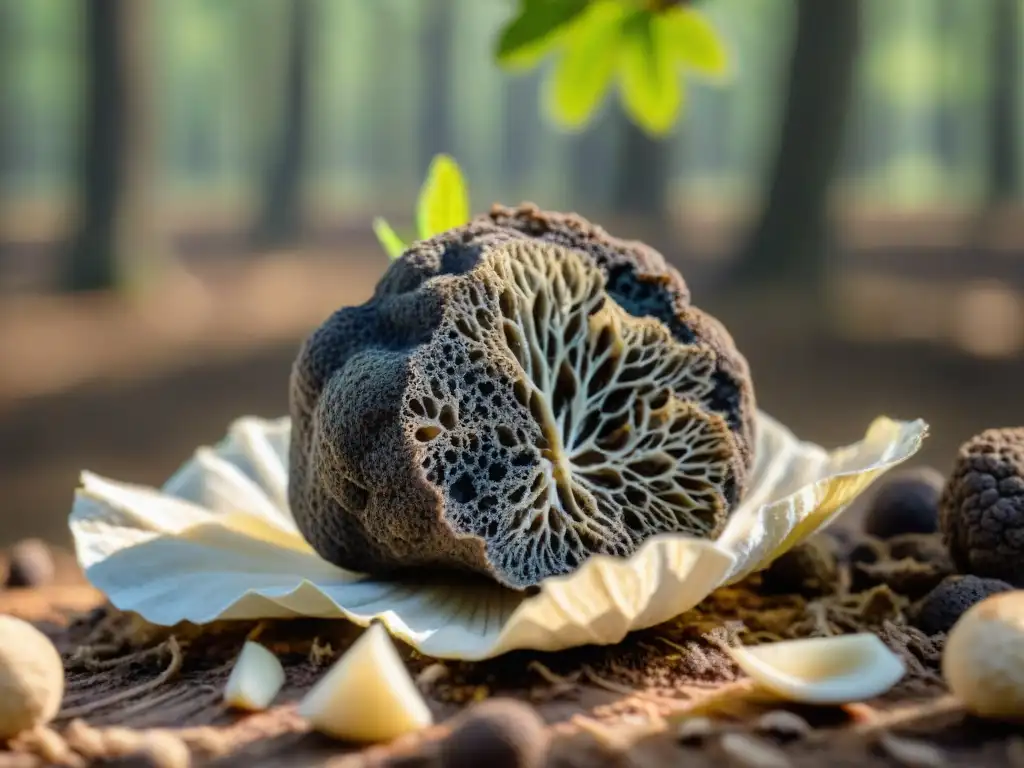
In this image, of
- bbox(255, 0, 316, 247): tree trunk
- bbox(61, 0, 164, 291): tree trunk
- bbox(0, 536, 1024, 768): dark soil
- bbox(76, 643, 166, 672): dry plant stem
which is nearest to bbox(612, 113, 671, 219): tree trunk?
bbox(255, 0, 316, 247): tree trunk

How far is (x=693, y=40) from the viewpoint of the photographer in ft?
6.65

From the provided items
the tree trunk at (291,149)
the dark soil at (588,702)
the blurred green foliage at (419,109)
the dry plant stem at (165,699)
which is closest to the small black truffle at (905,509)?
the dark soil at (588,702)

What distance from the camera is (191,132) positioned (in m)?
42.5

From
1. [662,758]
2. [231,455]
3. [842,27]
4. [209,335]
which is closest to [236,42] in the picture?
[209,335]

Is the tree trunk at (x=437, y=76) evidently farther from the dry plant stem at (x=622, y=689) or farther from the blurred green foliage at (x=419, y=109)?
the dry plant stem at (x=622, y=689)

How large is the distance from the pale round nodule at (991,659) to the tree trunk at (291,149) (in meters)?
13.1

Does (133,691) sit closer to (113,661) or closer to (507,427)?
(113,661)

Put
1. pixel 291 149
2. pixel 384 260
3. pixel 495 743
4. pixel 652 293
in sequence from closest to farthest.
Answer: pixel 495 743, pixel 652 293, pixel 291 149, pixel 384 260

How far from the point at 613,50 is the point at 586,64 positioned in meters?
0.06

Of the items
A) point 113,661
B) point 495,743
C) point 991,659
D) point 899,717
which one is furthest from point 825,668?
point 113,661

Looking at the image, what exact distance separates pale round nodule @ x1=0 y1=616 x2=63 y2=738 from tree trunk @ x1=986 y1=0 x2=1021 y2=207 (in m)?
14.3

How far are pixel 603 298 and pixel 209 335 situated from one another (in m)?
7.17

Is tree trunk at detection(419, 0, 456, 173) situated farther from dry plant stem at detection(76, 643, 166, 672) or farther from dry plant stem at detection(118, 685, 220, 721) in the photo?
dry plant stem at detection(118, 685, 220, 721)

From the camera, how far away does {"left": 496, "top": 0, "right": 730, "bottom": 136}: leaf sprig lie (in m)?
1.91
